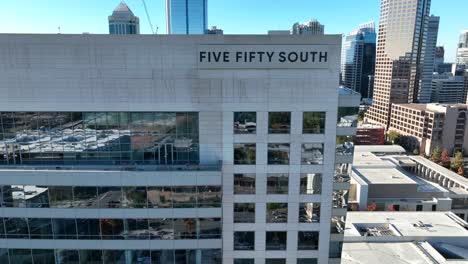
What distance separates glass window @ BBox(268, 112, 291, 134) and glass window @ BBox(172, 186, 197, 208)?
845 cm

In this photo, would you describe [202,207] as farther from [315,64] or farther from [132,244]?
[315,64]

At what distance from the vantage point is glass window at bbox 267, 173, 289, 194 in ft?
86.9

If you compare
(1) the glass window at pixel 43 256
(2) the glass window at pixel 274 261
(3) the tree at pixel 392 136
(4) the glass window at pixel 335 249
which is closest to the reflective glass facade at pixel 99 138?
(1) the glass window at pixel 43 256

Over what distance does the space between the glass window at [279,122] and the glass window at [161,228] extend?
474 inches

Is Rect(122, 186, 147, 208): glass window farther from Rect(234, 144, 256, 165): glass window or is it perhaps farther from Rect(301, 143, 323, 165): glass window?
Rect(301, 143, 323, 165): glass window

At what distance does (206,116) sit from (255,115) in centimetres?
425

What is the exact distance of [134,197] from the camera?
25094mm

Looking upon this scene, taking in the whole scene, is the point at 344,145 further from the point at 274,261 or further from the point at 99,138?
the point at 99,138

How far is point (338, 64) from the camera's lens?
24750 millimetres

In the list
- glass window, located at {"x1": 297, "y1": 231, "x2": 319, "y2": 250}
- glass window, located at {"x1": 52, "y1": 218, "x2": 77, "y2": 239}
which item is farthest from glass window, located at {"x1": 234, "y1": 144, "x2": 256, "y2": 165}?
glass window, located at {"x1": 52, "y1": 218, "x2": 77, "y2": 239}

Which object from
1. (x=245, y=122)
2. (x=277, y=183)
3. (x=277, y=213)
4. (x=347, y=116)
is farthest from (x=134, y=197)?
(x=347, y=116)

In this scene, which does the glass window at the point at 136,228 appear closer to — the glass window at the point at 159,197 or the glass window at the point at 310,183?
the glass window at the point at 159,197

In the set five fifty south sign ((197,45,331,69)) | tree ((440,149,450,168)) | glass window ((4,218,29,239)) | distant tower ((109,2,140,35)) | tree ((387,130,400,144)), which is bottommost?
tree ((440,149,450,168))

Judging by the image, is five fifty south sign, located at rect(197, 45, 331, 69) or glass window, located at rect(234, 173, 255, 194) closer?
five fifty south sign, located at rect(197, 45, 331, 69)
